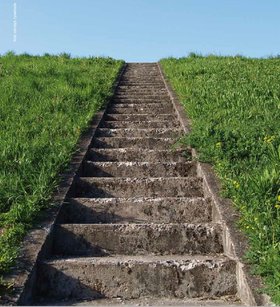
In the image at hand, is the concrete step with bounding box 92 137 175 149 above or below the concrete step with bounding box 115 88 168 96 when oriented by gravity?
below

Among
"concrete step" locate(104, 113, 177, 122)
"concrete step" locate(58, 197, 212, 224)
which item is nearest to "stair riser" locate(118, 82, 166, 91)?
"concrete step" locate(104, 113, 177, 122)

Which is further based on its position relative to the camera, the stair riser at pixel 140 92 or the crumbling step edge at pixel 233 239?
the stair riser at pixel 140 92

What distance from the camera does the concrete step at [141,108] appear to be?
8852 millimetres

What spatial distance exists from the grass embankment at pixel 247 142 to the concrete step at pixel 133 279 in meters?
0.35

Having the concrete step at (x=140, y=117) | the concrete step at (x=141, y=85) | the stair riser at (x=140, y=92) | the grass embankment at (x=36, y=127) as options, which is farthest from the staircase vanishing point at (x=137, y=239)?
the concrete step at (x=141, y=85)

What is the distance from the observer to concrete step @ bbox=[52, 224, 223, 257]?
13.4 ft

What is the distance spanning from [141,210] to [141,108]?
4.56 meters

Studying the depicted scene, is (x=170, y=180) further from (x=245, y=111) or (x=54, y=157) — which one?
(x=245, y=111)

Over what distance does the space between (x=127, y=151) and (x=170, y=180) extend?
1.14 m

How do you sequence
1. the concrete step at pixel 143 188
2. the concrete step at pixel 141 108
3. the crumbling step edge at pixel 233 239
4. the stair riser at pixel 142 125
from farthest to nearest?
the concrete step at pixel 141 108 → the stair riser at pixel 142 125 → the concrete step at pixel 143 188 → the crumbling step edge at pixel 233 239

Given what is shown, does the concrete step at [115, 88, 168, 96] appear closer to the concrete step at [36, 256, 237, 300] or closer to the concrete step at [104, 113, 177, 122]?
the concrete step at [104, 113, 177, 122]

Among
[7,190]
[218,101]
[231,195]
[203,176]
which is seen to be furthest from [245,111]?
[7,190]

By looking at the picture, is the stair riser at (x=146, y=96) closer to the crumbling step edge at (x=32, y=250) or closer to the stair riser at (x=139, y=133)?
the stair riser at (x=139, y=133)

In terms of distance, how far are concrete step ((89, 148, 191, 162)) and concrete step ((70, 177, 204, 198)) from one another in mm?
870
